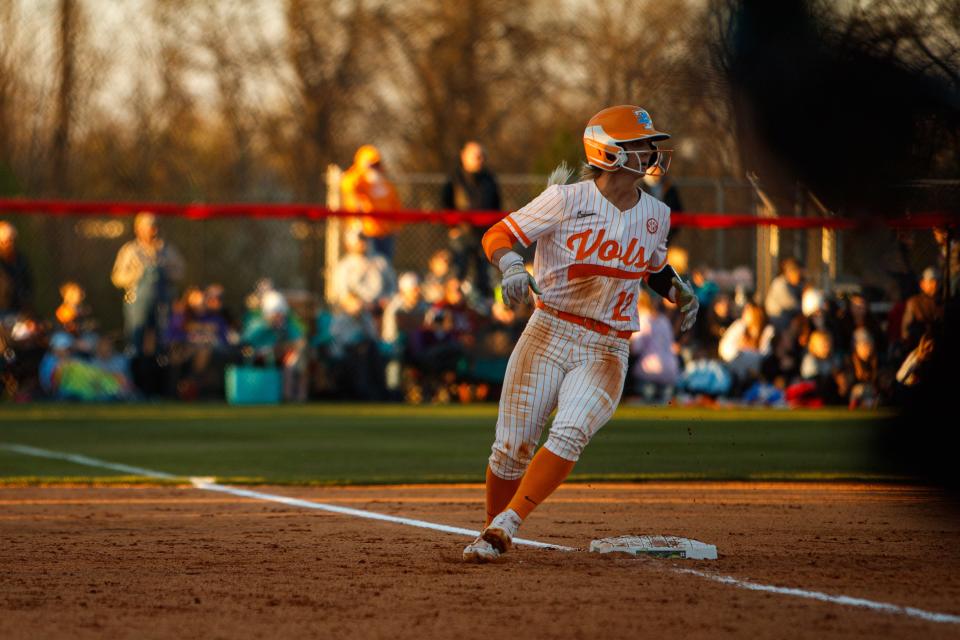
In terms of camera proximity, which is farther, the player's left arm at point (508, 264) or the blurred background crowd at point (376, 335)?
the blurred background crowd at point (376, 335)

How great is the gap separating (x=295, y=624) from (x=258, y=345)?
1454cm

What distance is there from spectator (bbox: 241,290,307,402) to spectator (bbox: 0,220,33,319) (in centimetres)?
273

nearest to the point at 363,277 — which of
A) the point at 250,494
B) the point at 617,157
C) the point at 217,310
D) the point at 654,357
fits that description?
the point at 217,310

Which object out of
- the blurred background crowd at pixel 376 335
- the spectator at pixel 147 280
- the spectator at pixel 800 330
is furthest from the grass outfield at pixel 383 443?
the spectator at pixel 147 280

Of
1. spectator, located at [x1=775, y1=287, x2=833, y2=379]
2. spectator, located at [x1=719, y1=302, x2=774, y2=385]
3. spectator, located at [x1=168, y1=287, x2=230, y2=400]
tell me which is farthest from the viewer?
spectator, located at [x1=168, y1=287, x2=230, y2=400]

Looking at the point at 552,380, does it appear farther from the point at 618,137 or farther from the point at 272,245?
the point at 272,245

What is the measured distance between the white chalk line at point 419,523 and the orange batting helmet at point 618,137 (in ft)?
6.08

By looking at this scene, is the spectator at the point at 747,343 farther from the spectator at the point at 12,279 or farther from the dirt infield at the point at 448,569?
the spectator at the point at 12,279

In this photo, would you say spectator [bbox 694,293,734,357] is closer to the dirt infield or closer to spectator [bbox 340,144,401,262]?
spectator [bbox 340,144,401,262]

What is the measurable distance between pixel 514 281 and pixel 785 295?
11.2 meters

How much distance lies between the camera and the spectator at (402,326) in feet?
66.2

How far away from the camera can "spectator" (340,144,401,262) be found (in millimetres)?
20891

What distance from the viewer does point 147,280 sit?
66.2 feet

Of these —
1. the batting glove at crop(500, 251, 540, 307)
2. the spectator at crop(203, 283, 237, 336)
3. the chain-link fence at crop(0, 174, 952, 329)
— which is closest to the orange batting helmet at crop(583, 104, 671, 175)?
the batting glove at crop(500, 251, 540, 307)
